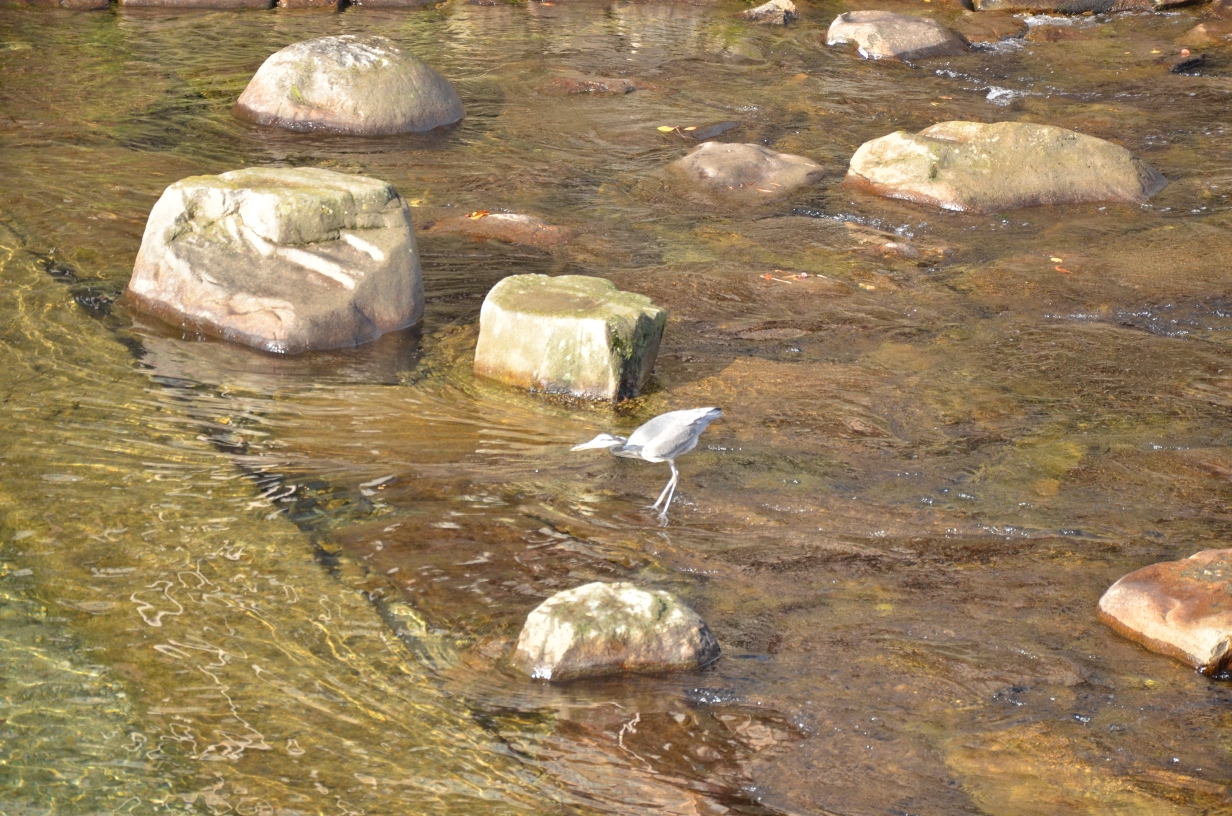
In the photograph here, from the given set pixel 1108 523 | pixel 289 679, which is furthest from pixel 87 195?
pixel 1108 523

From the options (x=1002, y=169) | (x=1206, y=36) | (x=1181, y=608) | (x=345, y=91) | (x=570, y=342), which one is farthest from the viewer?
(x=1206, y=36)

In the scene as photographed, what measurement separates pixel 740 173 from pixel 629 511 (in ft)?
16.2

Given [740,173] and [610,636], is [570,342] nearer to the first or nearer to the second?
[610,636]

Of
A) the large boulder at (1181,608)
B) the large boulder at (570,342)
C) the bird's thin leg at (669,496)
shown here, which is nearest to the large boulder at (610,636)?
the bird's thin leg at (669,496)

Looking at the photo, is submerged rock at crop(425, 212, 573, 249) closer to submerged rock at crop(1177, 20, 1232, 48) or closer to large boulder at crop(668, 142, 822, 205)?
large boulder at crop(668, 142, 822, 205)

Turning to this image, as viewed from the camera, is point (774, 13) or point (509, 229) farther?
point (774, 13)

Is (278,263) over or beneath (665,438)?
over

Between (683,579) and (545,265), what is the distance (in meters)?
3.64

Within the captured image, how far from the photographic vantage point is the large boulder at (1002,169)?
30.4 feet

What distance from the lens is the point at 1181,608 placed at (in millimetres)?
4422

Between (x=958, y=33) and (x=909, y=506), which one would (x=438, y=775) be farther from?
(x=958, y=33)

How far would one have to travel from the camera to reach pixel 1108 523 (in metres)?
5.21

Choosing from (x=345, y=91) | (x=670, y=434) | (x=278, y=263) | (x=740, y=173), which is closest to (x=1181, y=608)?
(x=670, y=434)

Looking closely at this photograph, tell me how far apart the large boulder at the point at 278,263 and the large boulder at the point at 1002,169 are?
13.6ft
